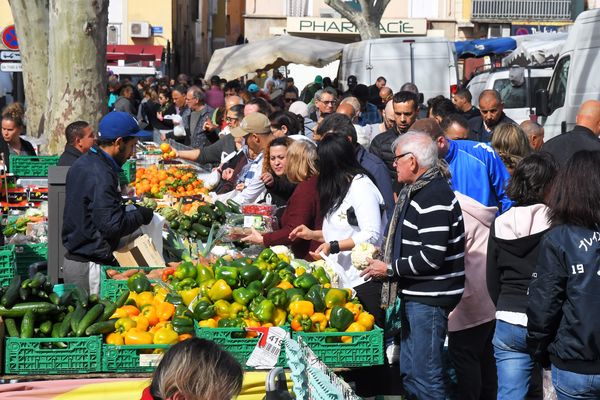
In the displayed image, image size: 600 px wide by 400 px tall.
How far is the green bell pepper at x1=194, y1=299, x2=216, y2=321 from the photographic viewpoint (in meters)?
5.99

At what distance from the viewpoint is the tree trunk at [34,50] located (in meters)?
18.0

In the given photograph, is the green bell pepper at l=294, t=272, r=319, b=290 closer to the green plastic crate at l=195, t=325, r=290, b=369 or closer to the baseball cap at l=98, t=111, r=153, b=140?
the green plastic crate at l=195, t=325, r=290, b=369

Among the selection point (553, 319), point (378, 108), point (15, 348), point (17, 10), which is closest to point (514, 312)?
point (553, 319)

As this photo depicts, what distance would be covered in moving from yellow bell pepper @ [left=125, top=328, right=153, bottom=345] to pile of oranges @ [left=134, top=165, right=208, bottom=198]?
5.17m

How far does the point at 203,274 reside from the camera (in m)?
6.57

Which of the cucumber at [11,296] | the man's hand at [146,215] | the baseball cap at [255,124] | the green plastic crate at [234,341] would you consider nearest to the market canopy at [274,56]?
the baseball cap at [255,124]

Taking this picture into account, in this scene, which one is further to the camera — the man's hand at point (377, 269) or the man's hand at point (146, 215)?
the man's hand at point (146, 215)

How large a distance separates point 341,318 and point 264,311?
415mm

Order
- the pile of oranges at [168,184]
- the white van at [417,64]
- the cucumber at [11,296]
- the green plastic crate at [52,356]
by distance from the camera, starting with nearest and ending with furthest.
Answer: the green plastic crate at [52,356] < the cucumber at [11,296] < the pile of oranges at [168,184] < the white van at [417,64]

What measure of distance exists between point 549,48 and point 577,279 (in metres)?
21.4

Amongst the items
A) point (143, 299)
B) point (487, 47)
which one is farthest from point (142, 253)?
point (487, 47)

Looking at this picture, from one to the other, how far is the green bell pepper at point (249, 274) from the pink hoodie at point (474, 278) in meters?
1.20

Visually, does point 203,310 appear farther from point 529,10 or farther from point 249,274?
point 529,10

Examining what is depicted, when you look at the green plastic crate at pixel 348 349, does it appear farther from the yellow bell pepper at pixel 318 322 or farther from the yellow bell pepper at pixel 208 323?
the yellow bell pepper at pixel 208 323
